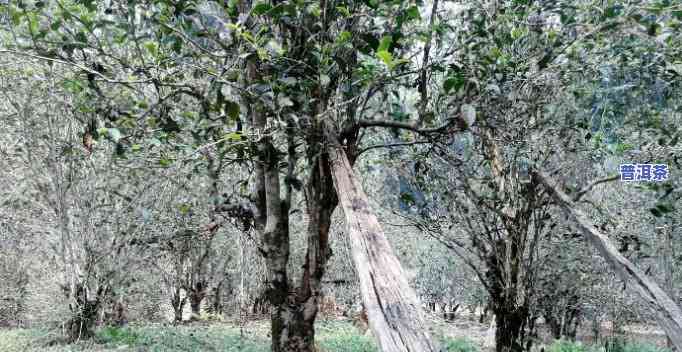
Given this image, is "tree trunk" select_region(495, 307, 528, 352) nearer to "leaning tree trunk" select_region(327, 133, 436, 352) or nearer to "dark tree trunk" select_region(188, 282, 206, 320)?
"leaning tree trunk" select_region(327, 133, 436, 352)

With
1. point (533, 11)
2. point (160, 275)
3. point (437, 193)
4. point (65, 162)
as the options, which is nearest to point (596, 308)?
point (437, 193)

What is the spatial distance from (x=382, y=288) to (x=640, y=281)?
203 cm

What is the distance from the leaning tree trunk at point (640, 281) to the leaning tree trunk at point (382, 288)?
1696 millimetres

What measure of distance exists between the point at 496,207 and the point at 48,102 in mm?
4530

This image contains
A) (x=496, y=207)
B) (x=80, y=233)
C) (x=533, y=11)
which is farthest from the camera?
(x=80, y=233)

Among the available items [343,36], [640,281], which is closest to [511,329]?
[640,281]

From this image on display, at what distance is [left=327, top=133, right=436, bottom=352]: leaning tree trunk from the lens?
974mm

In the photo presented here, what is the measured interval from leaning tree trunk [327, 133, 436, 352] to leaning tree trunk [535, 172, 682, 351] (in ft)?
5.56

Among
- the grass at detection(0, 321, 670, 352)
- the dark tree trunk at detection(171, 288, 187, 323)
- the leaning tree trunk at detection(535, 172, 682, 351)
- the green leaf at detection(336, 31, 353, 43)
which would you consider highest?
the green leaf at detection(336, 31, 353, 43)

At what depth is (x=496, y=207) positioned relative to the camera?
379cm

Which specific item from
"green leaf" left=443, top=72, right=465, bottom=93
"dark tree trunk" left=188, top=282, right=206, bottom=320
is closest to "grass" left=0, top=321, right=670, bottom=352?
"green leaf" left=443, top=72, right=465, bottom=93

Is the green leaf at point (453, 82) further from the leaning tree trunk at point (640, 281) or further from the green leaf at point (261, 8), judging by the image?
the leaning tree trunk at point (640, 281)

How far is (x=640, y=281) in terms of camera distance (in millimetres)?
2533

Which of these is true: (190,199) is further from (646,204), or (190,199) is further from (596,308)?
(596,308)
